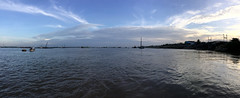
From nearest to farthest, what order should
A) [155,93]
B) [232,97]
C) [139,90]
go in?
[232,97] < [155,93] < [139,90]

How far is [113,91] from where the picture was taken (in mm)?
5898

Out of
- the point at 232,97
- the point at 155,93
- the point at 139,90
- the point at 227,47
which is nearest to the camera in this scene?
the point at 232,97

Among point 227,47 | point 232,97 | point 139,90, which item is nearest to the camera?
point 232,97

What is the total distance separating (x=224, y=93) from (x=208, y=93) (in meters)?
0.88

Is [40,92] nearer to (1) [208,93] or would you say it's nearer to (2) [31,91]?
(2) [31,91]

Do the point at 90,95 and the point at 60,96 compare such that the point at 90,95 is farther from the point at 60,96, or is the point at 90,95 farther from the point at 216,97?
the point at 216,97

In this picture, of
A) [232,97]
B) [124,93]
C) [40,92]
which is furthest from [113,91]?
[232,97]

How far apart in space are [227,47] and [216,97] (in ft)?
231

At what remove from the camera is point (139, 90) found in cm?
604

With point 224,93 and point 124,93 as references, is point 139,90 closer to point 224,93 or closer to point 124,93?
point 124,93

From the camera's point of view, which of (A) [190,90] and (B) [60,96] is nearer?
(B) [60,96]

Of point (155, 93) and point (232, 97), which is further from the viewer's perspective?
point (155, 93)

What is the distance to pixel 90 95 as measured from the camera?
5355 millimetres

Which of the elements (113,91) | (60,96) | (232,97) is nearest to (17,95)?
(60,96)
